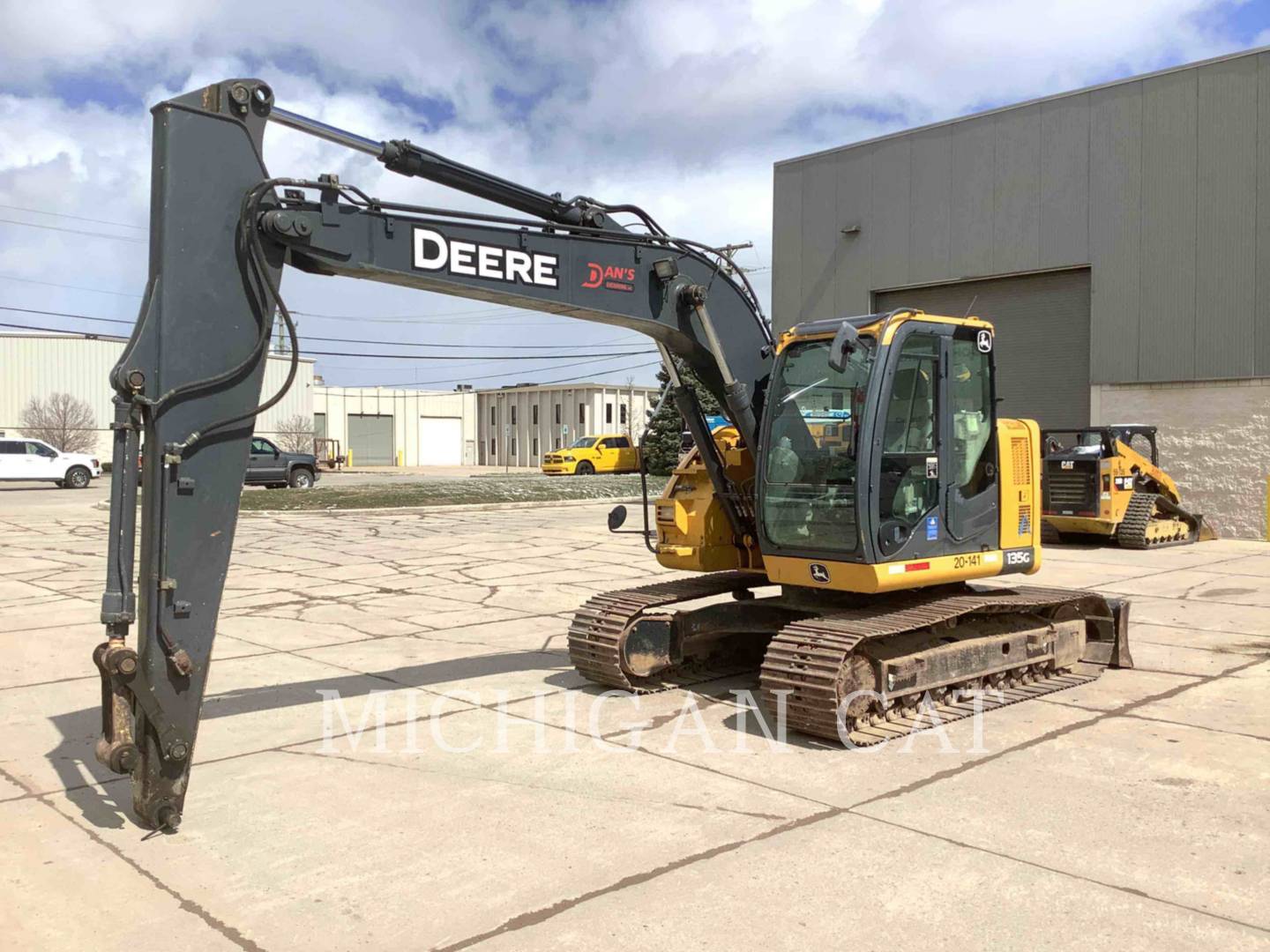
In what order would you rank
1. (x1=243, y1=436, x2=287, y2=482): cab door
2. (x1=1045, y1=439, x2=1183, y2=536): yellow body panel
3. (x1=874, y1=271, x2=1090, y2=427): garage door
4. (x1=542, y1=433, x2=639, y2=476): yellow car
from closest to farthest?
(x1=1045, y1=439, x2=1183, y2=536): yellow body panel, (x1=874, y1=271, x2=1090, y2=427): garage door, (x1=243, y1=436, x2=287, y2=482): cab door, (x1=542, y1=433, x2=639, y2=476): yellow car

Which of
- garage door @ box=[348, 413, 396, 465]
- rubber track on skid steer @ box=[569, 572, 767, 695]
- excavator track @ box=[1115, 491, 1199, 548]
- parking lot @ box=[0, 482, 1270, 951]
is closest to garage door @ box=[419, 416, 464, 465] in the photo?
garage door @ box=[348, 413, 396, 465]

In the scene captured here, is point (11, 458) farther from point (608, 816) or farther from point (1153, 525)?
point (608, 816)

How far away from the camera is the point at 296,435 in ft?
201

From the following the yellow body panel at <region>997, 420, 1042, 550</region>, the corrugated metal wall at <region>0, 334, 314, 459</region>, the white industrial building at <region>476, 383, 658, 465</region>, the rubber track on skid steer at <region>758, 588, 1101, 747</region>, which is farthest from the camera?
the white industrial building at <region>476, 383, 658, 465</region>

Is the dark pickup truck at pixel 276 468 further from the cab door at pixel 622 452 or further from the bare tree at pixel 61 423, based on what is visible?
the bare tree at pixel 61 423

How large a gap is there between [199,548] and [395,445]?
7699cm

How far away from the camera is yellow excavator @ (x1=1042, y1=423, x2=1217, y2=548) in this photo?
18.9 metres

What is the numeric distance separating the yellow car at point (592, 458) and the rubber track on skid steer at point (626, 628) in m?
37.4

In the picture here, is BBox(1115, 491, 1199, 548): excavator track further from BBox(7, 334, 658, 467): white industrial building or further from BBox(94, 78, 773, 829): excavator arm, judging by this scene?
BBox(7, 334, 658, 467): white industrial building

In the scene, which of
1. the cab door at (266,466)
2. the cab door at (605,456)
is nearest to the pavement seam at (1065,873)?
the cab door at (266,466)

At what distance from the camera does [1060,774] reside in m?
6.10

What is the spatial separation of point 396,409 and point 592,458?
3788 cm

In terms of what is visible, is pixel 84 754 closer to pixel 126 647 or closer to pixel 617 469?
pixel 126 647

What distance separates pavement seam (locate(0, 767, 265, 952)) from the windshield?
431cm
